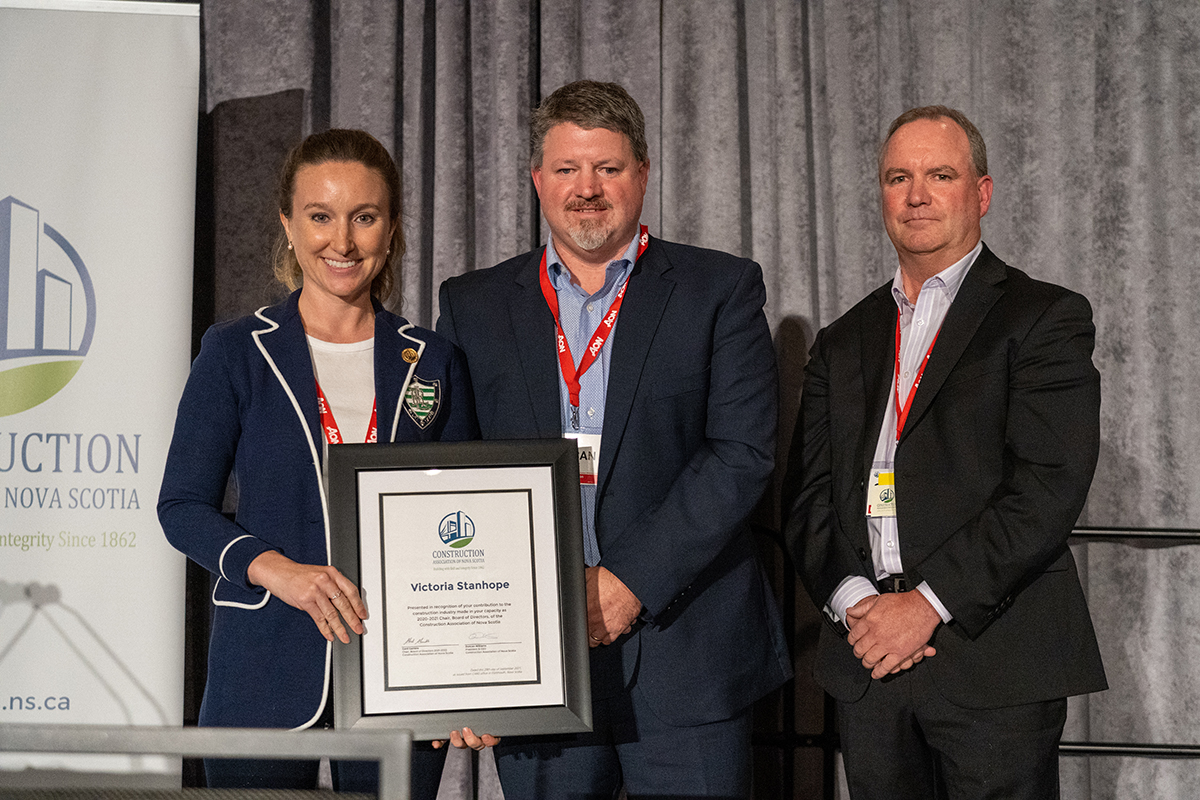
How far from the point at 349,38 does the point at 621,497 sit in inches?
84.4

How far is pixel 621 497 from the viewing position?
2.09 meters

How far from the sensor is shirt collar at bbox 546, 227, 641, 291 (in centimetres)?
222

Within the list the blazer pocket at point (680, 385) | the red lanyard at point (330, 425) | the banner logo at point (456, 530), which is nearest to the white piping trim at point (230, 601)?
the red lanyard at point (330, 425)

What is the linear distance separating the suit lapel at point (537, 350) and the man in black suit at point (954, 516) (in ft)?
2.36

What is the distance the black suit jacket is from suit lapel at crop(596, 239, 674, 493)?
1.95ft

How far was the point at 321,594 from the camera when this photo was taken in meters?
1.74

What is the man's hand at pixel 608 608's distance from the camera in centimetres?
197

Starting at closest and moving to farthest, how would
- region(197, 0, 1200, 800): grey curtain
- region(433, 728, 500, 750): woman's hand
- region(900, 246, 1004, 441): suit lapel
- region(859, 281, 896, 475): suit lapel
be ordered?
1. region(433, 728, 500, 750): woman's hand
2. region(900, 246, 1004, 441): suit lapel
3. region(859, 281, 896, 475): suit lapel
4. region(197, 0, 1200, 800): grey curtain

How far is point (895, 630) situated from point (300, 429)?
1314 mm

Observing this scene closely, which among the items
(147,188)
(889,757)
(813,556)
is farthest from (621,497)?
(147,188)

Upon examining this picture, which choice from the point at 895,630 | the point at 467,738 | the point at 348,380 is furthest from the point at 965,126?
the point at 467,738

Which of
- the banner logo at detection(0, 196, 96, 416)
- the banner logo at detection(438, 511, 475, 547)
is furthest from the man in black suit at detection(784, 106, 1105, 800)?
the banner logo at detection(0, 196, 96, 416)

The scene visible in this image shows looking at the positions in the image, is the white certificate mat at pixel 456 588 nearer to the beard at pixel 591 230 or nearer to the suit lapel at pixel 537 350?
the suit lapel at pixel 537 350

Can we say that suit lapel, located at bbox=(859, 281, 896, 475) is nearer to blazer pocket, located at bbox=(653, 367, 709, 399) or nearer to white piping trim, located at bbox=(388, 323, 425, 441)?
blazer pocket, located at bbox=(653, 367, 709, 399)
